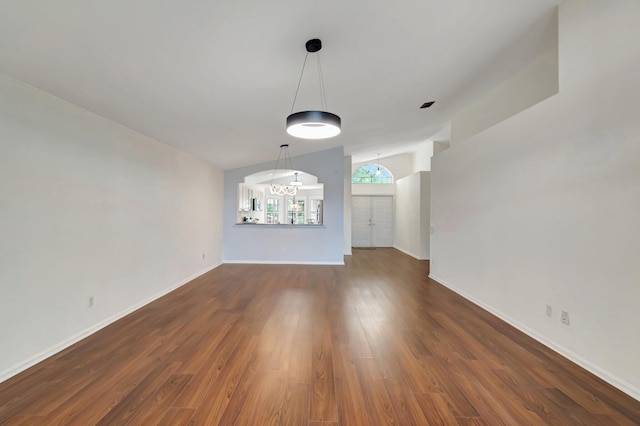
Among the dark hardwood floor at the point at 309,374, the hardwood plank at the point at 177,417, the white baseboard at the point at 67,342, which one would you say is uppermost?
the white baseboard at the point at 67,342

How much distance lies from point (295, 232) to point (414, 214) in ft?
13.1

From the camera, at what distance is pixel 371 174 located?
421 inches

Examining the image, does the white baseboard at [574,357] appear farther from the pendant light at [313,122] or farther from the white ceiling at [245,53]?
the white ceiling at [245,53]

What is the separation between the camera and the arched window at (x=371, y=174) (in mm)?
10656

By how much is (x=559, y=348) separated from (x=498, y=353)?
0.59 meters

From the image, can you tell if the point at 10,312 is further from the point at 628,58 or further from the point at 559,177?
the point at 628,58

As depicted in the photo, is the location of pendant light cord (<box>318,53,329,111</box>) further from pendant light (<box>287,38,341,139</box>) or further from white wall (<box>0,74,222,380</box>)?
white wall (<box>0,74,222,380</box>)

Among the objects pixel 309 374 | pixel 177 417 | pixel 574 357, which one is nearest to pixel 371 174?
pixel 574 357

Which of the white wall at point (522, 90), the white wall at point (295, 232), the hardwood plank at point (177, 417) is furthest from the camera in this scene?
the white wall at point (295, 232)

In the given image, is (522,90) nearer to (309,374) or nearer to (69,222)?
(309,374)

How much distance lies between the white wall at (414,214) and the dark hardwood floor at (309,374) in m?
4.40

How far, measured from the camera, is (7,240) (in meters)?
2.08

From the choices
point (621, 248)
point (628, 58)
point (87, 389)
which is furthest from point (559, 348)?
point (87, 389)

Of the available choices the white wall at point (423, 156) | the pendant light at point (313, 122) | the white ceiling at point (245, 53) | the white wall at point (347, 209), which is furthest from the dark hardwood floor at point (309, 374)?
the white wall at point (423, 156)
